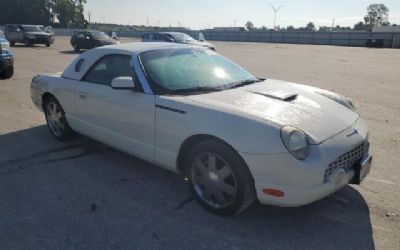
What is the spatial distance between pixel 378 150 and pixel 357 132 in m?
1.97

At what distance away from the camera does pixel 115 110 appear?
14.3ft

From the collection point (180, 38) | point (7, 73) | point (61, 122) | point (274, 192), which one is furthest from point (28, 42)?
point (274, 192)

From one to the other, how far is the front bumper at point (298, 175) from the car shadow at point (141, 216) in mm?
348

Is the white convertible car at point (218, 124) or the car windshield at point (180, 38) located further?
the car windshield at point (180, 38)

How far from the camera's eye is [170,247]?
3.04 metres

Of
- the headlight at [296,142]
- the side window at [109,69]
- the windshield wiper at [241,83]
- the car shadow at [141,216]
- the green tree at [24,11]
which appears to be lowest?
the car shadow at [141,216]

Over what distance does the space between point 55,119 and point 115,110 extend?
1.68 m

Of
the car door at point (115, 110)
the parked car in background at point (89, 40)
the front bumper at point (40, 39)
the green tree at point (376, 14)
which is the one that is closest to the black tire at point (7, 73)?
the car door at point (115, 110)

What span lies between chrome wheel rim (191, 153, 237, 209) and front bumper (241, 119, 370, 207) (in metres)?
0.28

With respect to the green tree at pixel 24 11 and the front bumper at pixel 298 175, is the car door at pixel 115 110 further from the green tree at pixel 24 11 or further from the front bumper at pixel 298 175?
the green tree at pixel 24 11

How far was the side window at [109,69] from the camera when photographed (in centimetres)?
446

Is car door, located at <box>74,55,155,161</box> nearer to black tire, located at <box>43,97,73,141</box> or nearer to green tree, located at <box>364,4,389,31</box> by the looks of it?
black tire, located at <box>43,97,73,141</box>

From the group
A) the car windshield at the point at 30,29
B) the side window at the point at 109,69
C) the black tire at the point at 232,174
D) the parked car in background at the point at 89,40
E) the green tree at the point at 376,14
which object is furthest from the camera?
the green tree at the point at 376,14

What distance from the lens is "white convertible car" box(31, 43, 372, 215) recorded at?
122 inches
